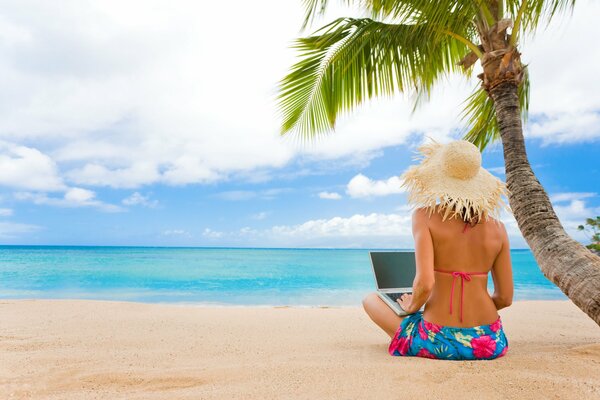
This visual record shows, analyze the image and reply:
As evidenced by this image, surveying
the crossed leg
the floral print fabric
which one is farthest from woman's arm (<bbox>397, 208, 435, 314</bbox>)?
the crossed leg

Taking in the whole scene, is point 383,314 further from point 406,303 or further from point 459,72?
point 459,72

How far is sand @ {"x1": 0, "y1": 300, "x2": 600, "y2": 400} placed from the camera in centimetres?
211

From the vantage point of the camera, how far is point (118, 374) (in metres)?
2.58

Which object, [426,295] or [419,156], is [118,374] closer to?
[426,295]

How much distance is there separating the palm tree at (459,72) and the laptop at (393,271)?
1022 millimetres

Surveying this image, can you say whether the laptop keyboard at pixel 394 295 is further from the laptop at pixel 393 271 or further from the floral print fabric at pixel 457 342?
the floral print fabric at pixel 457 342

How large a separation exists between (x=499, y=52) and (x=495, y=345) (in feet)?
10.3

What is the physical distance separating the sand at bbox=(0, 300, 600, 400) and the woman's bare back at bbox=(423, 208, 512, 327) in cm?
27

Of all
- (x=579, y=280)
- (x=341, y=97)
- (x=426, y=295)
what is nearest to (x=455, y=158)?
(x=426, y=295)

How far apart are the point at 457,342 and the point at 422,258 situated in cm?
57

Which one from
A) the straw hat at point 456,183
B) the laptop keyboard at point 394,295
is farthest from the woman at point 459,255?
the laptop keyboard at point 394,295

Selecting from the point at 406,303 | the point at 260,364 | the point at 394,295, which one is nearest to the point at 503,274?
the point at 406,303

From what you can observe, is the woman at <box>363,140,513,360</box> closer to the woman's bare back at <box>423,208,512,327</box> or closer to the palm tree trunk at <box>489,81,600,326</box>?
the woman's bare back at <box>423,208,512,327</box>

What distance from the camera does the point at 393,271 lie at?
10.5 feet
